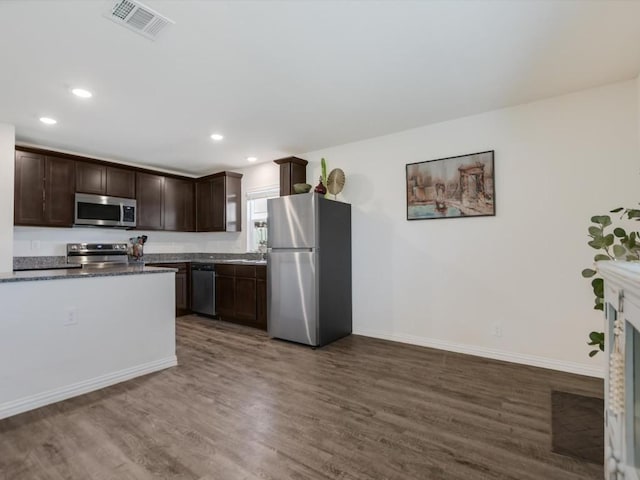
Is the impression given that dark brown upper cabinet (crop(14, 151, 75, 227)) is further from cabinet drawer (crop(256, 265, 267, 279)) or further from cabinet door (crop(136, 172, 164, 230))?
cabinet drawer (crop(256, 265, 267, 279))

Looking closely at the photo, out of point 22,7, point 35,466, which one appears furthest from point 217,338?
point 22,7

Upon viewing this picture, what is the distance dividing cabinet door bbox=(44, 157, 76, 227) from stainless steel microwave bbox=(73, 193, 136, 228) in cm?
10

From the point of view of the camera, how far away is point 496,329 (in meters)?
3.16

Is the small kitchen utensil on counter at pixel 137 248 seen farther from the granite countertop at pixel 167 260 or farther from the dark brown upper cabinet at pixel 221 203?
the dark brown upper cabinet at pixel 221 203

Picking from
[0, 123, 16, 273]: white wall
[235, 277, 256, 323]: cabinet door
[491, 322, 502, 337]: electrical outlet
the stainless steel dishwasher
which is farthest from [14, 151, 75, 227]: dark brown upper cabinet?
[491, 322, 502, 337]: electrical outlet

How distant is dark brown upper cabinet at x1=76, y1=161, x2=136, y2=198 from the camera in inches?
173

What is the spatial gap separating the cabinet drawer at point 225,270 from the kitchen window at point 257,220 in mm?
616

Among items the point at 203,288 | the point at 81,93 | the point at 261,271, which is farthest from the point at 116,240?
the point at 81,93

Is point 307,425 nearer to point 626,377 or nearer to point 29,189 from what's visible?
point 626,377

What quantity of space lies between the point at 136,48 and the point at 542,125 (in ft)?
10.9

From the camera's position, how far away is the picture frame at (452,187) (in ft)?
10.6

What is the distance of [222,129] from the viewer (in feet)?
12.1

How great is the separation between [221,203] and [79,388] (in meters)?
3.34

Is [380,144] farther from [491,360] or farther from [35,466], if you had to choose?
[35,466]
